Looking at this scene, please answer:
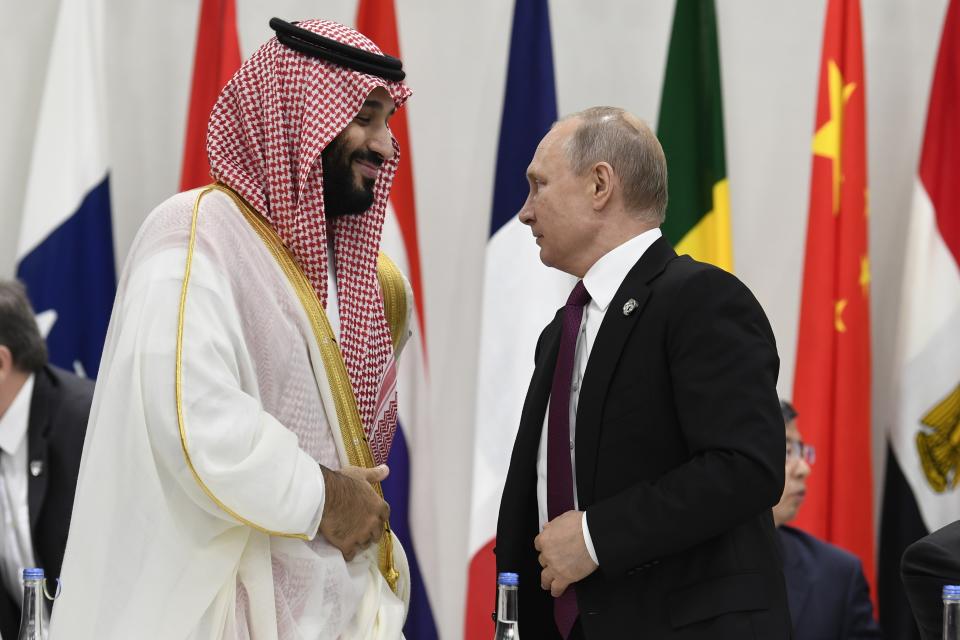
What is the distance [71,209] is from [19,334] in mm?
952

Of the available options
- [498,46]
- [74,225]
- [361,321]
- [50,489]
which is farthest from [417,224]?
[361,321]

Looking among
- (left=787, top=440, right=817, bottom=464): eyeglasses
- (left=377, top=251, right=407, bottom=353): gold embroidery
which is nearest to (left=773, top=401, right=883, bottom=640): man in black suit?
(left=787, top=440, right=817, bottom=464): eyeglasses

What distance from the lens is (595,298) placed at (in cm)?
255

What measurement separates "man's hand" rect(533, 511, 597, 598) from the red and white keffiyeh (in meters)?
0.51

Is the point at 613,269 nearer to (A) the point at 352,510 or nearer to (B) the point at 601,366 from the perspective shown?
(B) the point at 601,366

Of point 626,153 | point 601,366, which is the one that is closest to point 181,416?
point 601,366

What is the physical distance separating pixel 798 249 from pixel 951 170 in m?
0.68

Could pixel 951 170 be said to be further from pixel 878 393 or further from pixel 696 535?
pixel 696 535

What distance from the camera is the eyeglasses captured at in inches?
173

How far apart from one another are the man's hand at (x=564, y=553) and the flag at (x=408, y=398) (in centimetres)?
246

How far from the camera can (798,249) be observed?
5191 mm

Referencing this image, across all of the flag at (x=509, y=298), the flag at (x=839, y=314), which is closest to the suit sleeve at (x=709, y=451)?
the flag at (x=509, y=298)

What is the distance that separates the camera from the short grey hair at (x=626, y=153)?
2576 millimetres

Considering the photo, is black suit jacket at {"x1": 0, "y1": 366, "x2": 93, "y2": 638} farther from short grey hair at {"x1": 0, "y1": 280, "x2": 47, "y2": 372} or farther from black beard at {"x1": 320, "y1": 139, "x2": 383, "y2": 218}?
black beard at {"x1": 320, "y1": 139, "x2": 383, "y2": 218}
